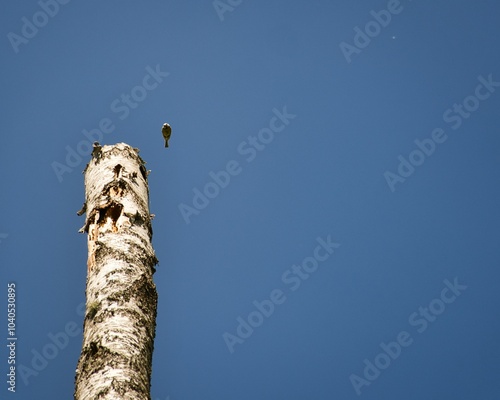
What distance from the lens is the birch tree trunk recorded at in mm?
2742

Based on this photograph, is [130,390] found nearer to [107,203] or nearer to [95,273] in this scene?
[95,273]

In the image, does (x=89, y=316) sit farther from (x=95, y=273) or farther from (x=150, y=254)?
(x=150, y=254)

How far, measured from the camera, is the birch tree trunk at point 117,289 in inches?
108

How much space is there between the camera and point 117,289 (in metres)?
3.24

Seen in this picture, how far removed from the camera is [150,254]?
3.76 meters

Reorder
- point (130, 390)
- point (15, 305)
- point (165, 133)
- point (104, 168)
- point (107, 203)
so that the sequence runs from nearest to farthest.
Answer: point (130, 390) → point (107, 203) → point (104, 168) → point (165, 133) → point (15, 305)

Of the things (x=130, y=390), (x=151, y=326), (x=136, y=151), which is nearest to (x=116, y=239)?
(x=151, y=326)

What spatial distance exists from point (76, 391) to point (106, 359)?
0.72ft

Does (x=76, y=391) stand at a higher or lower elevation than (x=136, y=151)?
lower

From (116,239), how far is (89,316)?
0.66m

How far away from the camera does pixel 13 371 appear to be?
7637 millimetres

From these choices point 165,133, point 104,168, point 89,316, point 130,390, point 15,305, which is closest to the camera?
point 130,390

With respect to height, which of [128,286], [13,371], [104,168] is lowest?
[128,286]

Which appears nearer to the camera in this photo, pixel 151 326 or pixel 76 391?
pixel 76 391
